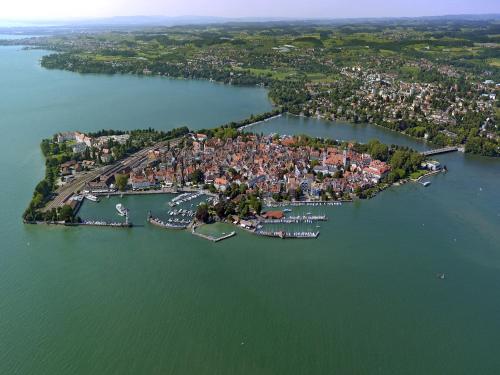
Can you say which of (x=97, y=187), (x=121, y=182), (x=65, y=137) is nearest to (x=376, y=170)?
(x=121, y=182)

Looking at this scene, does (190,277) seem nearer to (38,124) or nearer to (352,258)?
(352,258)

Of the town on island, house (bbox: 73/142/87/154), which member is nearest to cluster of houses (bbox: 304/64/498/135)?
the town on island

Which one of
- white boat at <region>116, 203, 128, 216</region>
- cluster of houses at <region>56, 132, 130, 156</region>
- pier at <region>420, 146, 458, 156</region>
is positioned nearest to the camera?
white boat at <region>116, 203, 128, 216</region>

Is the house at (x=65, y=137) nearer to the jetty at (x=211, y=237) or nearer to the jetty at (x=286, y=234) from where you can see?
the jetty at (x=211, y=237)

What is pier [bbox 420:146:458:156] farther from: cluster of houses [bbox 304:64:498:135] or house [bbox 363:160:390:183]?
cluster of houses [bbox 304:64:498:135]

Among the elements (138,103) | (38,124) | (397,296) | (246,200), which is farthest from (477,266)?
(138,103)

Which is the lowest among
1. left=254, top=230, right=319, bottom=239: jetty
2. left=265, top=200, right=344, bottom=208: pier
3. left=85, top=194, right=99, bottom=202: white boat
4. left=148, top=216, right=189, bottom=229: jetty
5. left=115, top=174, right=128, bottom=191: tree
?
left=265, top=200, right=344, bottom=208: pier
